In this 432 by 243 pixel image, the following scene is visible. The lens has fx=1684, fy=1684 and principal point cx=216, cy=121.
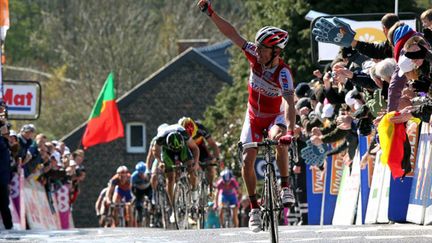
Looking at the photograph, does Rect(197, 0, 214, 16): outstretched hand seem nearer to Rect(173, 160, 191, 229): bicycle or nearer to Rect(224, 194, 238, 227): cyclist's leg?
Rect(173, 160, 191, 229): bicycle

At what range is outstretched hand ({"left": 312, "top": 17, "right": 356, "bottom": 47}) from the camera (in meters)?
19.0

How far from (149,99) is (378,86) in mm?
47388

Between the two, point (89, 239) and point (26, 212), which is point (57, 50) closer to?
point (26, 212)

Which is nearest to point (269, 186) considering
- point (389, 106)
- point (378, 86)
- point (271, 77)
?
point (271, 77)

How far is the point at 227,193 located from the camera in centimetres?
4078

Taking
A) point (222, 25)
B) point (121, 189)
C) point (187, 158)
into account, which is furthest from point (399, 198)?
point (121, 189)

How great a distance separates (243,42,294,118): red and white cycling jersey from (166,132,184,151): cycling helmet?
8.18 m

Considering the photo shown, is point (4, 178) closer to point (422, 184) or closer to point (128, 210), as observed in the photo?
point (422, 184)

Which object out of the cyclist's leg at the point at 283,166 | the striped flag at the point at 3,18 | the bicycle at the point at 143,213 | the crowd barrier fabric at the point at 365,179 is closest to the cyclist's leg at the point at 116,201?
the bicycle at the point at 143,213

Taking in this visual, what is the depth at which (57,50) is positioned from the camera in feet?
254

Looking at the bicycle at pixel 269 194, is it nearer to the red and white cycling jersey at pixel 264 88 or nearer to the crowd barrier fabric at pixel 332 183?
the red and white cycling jersey at pixel 264 88

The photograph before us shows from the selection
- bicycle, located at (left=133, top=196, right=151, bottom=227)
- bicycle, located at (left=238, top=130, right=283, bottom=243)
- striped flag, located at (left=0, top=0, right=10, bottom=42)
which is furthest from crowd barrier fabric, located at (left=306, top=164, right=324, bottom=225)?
bicycle, located at (left=133, top=196, right=151, bottom=227)

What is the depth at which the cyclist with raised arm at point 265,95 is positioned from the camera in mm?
15961

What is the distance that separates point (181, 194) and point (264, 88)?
8828 millimetres
